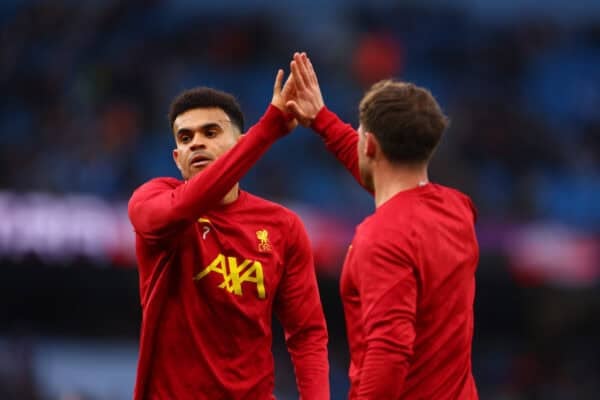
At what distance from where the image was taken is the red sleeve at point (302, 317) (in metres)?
4.46

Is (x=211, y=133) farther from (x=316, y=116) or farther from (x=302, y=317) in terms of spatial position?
(x=302, y=317)

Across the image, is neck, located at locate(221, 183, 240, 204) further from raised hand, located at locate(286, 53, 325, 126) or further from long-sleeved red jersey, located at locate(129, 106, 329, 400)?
raised hand, located at locate(286, 53, 325, 126)

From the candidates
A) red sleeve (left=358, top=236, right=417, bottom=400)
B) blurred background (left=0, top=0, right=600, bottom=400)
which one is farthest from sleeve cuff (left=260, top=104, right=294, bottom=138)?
blurred background (left=0, top=0, right=600, bottom=400)

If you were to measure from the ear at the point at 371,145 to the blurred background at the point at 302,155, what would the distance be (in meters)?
8.15

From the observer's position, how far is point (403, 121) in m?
3.47

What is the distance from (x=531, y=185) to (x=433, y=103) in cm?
977

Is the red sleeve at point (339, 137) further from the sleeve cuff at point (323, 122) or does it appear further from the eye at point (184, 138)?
the eye at point (184, 138)

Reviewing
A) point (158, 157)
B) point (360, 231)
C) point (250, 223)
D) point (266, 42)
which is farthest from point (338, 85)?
point (360, 231)

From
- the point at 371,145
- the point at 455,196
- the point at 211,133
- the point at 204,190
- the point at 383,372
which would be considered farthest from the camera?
the point at 211,133

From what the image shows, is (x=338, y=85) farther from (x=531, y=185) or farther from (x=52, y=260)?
(x=52, y=260)

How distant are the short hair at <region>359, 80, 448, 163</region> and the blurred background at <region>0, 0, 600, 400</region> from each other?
8.18 meters

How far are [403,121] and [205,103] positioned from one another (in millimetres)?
1214

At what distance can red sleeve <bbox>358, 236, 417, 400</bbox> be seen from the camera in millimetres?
3285

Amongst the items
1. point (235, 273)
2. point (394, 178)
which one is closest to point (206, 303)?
point (235, 273)
